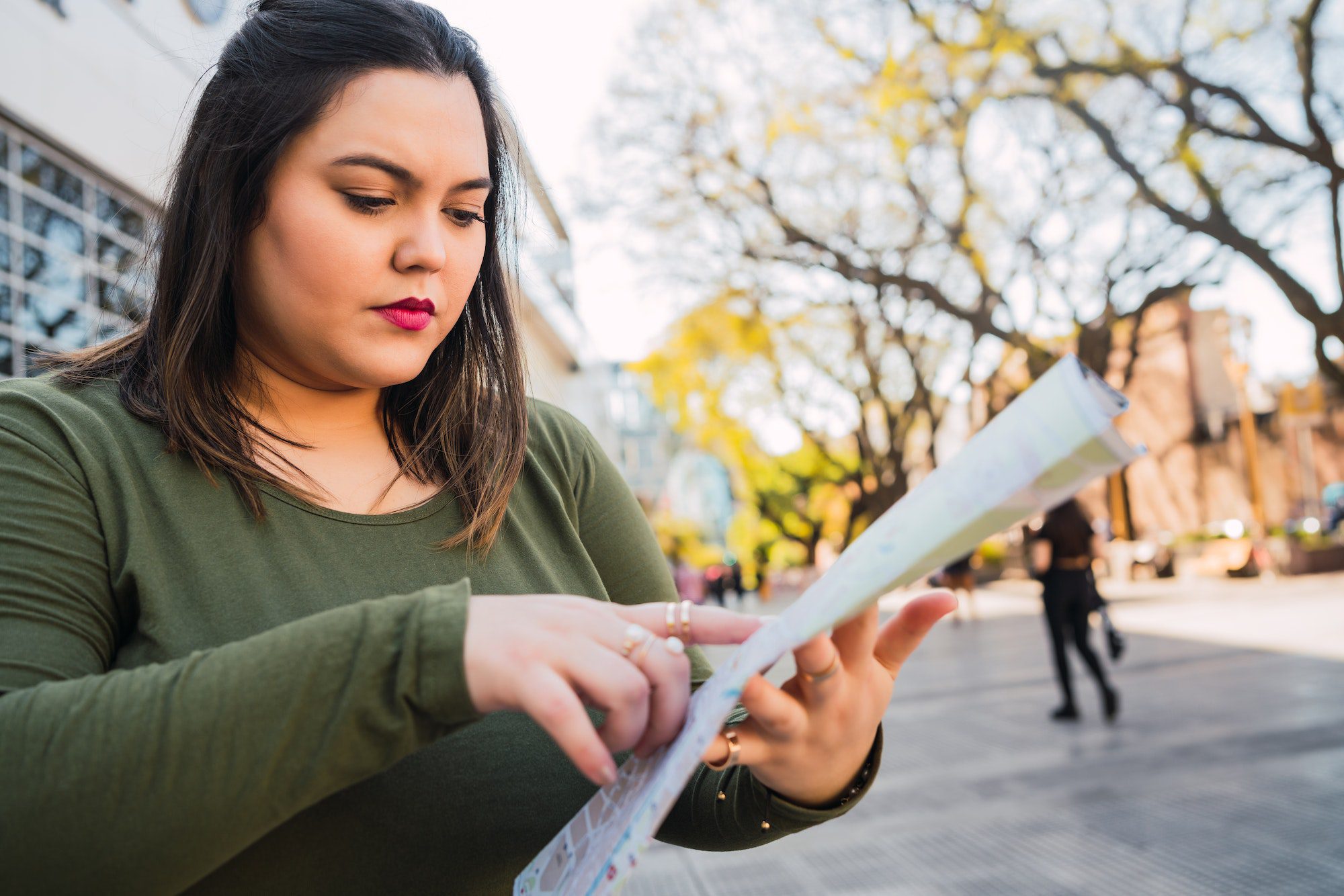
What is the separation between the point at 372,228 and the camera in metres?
1.17

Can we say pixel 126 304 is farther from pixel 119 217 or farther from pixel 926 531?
pixel 119 217

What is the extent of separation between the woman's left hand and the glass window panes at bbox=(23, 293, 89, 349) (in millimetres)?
5717

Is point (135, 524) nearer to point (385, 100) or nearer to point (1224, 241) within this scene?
point (385, 100)

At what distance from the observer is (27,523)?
0.96 meters

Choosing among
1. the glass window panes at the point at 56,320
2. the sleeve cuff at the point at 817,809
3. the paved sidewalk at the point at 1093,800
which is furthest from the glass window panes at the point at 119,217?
the sleeve cuff at the point at 817,809

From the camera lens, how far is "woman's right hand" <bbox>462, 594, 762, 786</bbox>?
75 cm

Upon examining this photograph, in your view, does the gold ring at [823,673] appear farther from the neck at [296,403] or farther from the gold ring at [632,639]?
the neck at [296,403]

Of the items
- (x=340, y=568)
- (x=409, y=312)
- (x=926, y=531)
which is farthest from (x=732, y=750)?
(x=409, y=312)

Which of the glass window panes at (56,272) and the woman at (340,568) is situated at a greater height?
the glass window panes at (56,272)

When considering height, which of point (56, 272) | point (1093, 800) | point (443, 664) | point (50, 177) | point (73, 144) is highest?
point (73, 144)

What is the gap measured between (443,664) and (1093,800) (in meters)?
5.32

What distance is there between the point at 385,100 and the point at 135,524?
1.81 feet

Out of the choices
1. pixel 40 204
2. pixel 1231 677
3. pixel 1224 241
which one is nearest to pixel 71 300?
pixel 40 204

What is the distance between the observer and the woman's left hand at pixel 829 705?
34.6 inches
